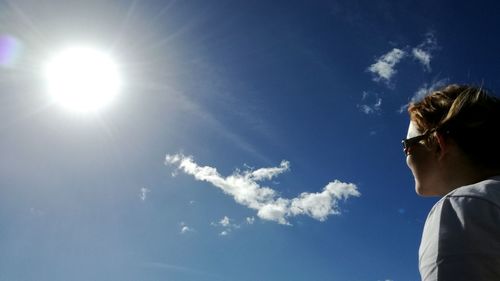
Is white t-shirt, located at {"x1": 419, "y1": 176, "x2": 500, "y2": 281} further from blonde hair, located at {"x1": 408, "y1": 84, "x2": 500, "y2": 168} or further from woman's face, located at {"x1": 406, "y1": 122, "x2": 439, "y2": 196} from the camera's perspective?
woman's face, located at {"x1": 406, "y1": 122, "x2": 439, "y2": 196}

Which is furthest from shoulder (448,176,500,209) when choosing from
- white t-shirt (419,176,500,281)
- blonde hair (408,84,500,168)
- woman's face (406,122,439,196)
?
woman's face (406,122,439,196)

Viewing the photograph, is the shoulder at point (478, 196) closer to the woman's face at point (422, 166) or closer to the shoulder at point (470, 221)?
the shoulder at point (470, 221)

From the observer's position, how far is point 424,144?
318cm

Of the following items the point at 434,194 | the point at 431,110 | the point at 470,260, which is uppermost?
the point at 431,110

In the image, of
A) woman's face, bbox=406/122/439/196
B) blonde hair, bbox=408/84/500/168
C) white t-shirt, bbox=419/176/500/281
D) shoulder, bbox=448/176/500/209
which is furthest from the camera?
woman's face, bbox=406/122/439/196

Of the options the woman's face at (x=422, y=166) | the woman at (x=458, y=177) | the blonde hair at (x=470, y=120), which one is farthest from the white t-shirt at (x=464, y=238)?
the woman's face at (x=422, y=166)

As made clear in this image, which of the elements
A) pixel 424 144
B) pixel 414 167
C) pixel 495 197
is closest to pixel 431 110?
pixel 424 144

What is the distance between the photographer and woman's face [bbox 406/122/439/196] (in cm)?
312

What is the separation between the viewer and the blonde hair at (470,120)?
9.36ft

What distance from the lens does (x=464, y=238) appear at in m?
1.96

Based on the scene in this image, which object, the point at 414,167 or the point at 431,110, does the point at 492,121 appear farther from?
the point at 414,167

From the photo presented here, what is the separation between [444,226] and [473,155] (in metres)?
1.04

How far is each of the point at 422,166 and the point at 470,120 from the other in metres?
0.50

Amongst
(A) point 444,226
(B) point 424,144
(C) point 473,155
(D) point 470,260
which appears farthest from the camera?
(B) point 424,144
